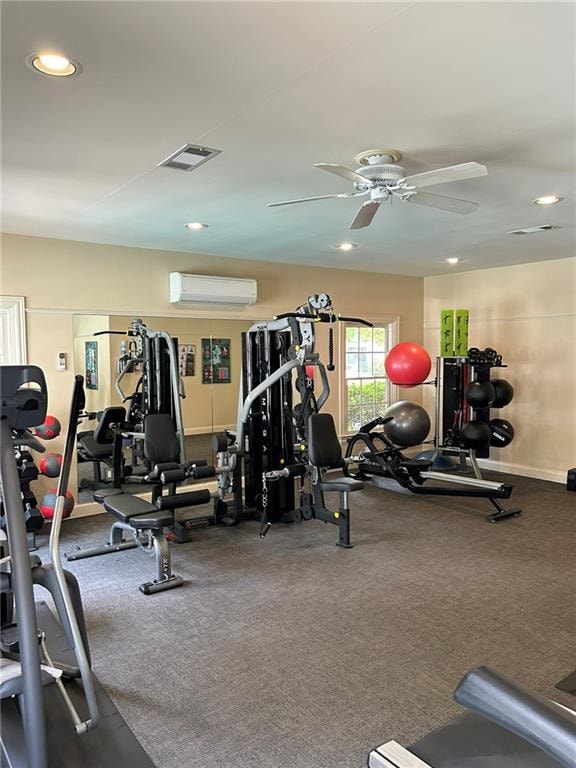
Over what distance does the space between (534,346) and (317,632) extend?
4.90 metres

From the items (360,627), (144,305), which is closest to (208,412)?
(144,305)

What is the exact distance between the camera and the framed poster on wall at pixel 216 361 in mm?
5920

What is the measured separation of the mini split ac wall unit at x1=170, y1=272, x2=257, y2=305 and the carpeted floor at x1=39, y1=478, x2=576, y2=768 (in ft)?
7.61

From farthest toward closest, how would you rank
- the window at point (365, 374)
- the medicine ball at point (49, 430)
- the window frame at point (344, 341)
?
1. the window at point (365, 374)
2. the window frame at point (344, 341)
3. the medicine ball at point (49, 430)

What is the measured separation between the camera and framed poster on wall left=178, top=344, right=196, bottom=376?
5758 mm

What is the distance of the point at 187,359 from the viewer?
229 inches

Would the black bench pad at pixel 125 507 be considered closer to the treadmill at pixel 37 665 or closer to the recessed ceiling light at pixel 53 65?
the treadmill at pixel 37 665

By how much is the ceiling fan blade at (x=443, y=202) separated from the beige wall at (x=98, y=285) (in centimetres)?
319

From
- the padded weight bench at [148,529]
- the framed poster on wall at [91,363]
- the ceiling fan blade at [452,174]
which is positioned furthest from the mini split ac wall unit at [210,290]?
the ceiling fan blade at [452,174]

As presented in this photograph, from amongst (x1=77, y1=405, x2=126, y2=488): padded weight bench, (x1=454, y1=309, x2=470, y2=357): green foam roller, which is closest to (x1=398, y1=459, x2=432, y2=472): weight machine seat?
(x1=454, y1=309, x2=470, y2=357): green foam roller

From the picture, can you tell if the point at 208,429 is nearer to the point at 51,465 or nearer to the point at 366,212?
the point at 51,465

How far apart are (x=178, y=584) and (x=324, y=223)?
9.33 ft

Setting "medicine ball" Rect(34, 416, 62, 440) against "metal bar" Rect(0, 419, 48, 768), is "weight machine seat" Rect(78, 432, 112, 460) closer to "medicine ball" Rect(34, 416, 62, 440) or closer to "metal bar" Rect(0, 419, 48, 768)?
"medicine ball" Rect(34, 416, 62, 440)

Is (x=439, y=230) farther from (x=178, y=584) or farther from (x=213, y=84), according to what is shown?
(x=178, y=584)
